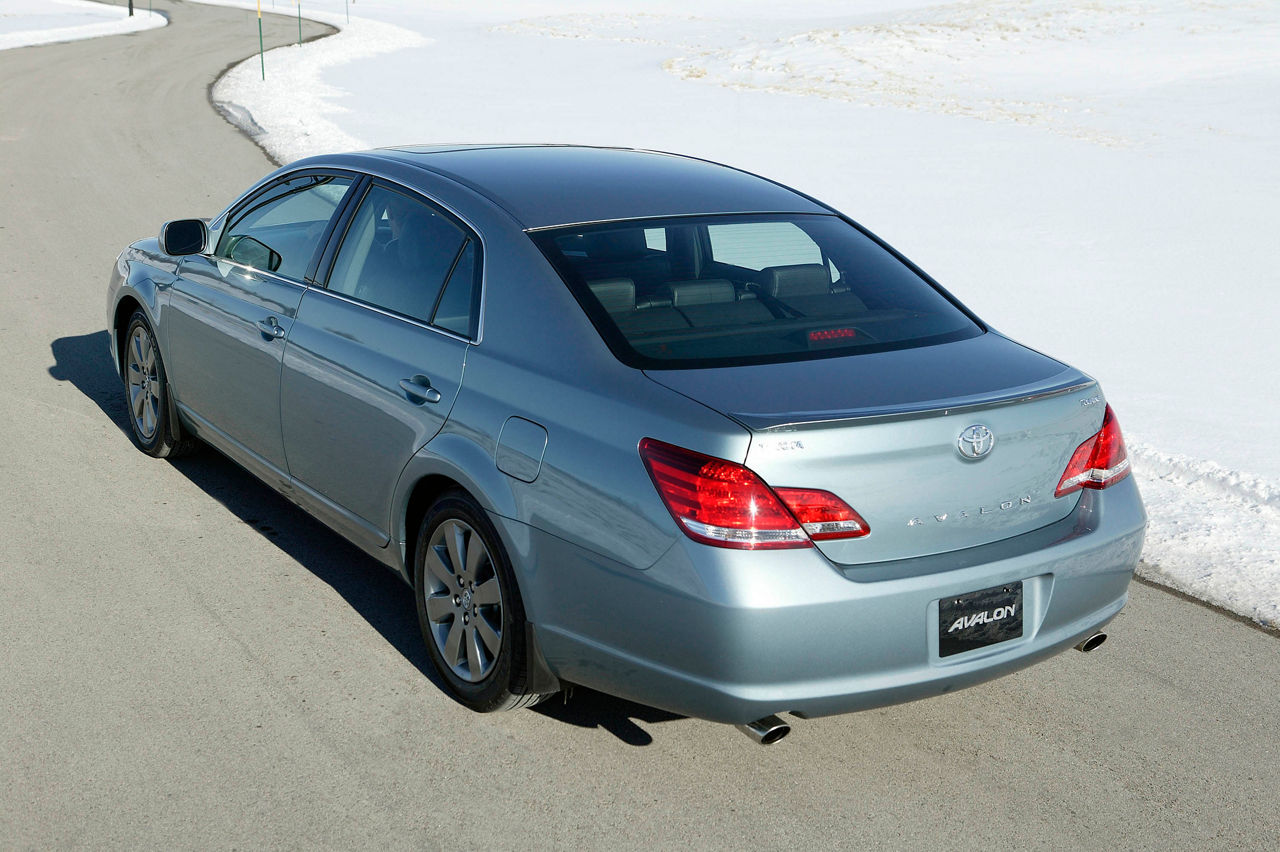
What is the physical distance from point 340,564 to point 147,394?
1748 mm

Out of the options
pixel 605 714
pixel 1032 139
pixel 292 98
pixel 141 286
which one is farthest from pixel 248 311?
pixel 1032 139

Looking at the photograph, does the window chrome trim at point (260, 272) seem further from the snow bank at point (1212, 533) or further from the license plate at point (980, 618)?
the snow bank at point (1212, 533)

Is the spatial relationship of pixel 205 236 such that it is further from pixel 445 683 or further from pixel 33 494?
pixel 445 683

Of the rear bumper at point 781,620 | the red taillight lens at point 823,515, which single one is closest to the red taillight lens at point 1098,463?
the rear bumper at point 781,620

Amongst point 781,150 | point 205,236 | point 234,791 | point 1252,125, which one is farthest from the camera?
point 1252,125

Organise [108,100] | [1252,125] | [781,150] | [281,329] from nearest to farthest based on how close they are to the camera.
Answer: [281,329]
[781,150]
[108,100]
[1252,125]

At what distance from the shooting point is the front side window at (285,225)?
4961 millimetres

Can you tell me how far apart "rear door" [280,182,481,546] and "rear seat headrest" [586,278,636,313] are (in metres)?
0.41

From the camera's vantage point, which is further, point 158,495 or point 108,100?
point 108,100

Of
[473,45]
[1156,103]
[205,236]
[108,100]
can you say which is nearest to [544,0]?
[473,45]

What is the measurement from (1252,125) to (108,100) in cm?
2165

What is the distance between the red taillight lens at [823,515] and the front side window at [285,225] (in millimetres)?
2388

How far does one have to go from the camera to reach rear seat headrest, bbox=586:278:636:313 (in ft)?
12.5

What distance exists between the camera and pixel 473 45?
41750 millimetres
